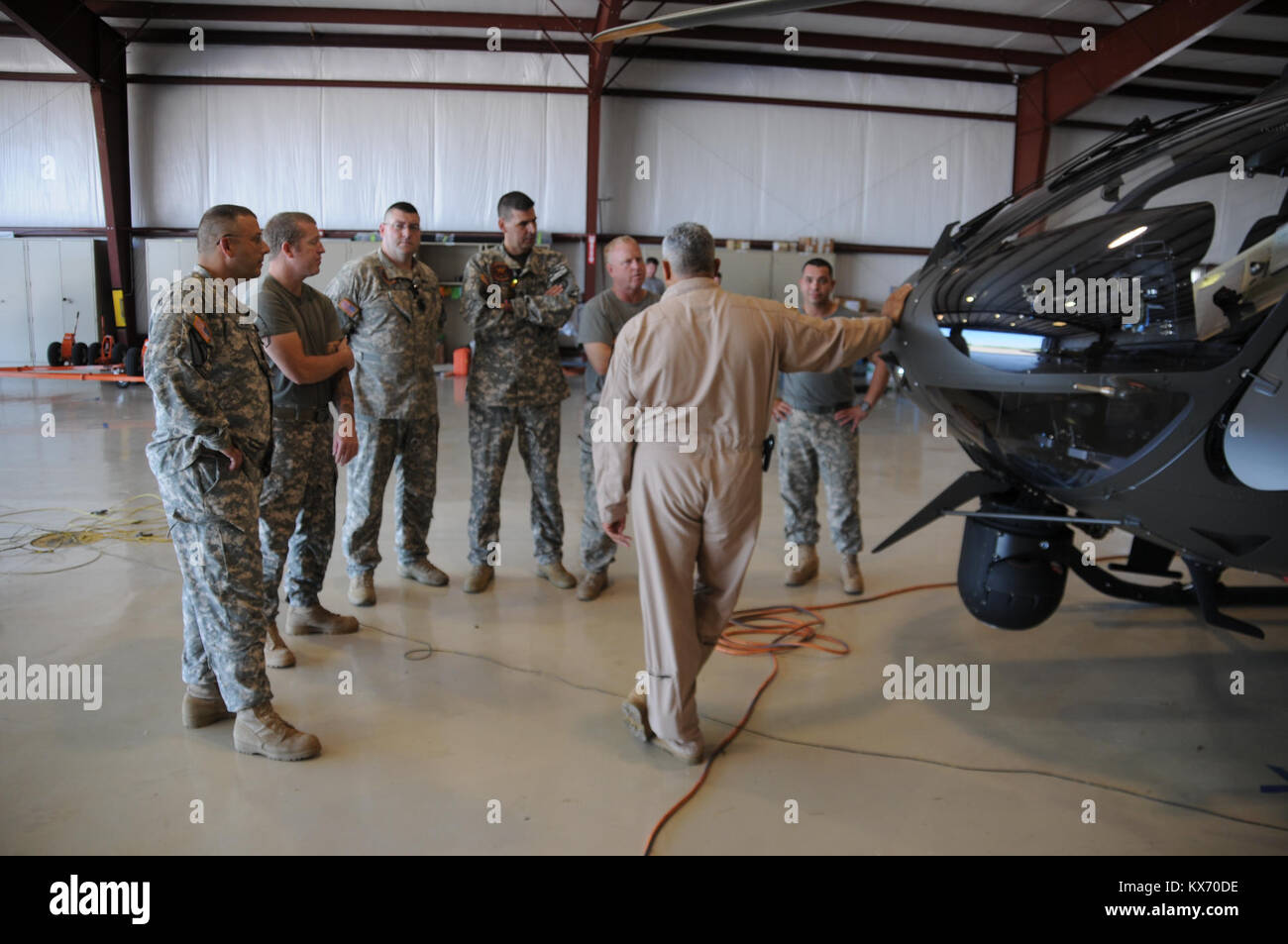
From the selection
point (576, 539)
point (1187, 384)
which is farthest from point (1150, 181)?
point (576, 539)

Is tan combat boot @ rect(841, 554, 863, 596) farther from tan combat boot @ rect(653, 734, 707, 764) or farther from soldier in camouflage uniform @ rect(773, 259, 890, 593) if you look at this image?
tan combat boot @ rect(653, 734, 707, 764)

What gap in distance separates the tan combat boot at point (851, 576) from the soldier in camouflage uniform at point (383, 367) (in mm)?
2152

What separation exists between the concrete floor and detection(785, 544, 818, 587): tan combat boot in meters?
0.08

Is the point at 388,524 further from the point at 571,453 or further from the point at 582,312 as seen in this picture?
the point at 571,453

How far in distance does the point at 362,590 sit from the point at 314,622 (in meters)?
0.38

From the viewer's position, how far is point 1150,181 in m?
2.75

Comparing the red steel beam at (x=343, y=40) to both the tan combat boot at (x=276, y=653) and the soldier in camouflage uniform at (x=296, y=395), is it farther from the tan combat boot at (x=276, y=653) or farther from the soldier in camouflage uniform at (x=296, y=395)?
the tan combat boot at (x=276, y=653)

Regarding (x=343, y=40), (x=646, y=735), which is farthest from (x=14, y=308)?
(x=646, y=735)

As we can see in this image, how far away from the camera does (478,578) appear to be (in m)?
4.50

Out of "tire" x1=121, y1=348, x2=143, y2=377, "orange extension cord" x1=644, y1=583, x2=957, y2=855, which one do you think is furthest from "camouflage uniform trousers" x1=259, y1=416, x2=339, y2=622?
"tire" x1=121, y1=348, x2=143, y2=377

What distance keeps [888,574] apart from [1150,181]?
2.57 metres

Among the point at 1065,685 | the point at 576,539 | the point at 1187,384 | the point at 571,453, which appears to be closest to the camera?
the point at 1187,384

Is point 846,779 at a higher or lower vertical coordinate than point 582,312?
lower

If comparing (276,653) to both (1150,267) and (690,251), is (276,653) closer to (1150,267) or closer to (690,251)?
(690,251)
